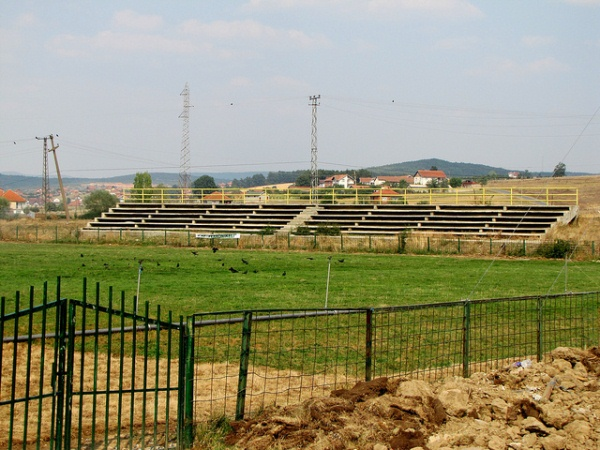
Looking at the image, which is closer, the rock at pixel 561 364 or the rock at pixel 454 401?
the rock at pixel 454 401

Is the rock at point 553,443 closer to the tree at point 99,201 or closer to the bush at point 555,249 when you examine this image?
the bush at point 555,249

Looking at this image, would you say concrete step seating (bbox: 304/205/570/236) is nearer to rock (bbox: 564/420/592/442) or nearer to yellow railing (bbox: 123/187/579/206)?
yellow railing (bbox: 123/187/579/206)

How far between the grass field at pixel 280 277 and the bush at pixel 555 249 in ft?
5.45

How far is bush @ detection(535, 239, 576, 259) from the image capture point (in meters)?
35.8

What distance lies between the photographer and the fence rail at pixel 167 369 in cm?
664

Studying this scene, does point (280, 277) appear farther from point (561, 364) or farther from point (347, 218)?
point (347, 218)

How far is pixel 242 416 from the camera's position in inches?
313

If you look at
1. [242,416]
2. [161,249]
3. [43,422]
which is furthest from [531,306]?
[161,249]

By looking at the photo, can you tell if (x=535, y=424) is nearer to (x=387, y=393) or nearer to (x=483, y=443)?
(x=483, y=443)

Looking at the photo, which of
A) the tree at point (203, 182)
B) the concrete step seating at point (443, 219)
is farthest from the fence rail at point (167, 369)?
the tree at point (203, 182)

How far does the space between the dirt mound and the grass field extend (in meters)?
9.26

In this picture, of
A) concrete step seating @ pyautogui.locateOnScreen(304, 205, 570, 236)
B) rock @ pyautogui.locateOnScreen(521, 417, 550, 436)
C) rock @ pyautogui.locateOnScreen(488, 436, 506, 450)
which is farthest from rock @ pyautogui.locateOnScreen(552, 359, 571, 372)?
concrete step seating @ pyautogui.locateOnScreen(304, 205, 570, 236)

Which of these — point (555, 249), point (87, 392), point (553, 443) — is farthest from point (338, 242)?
point (87, 392)

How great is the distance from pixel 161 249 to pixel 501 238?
1921 cm
